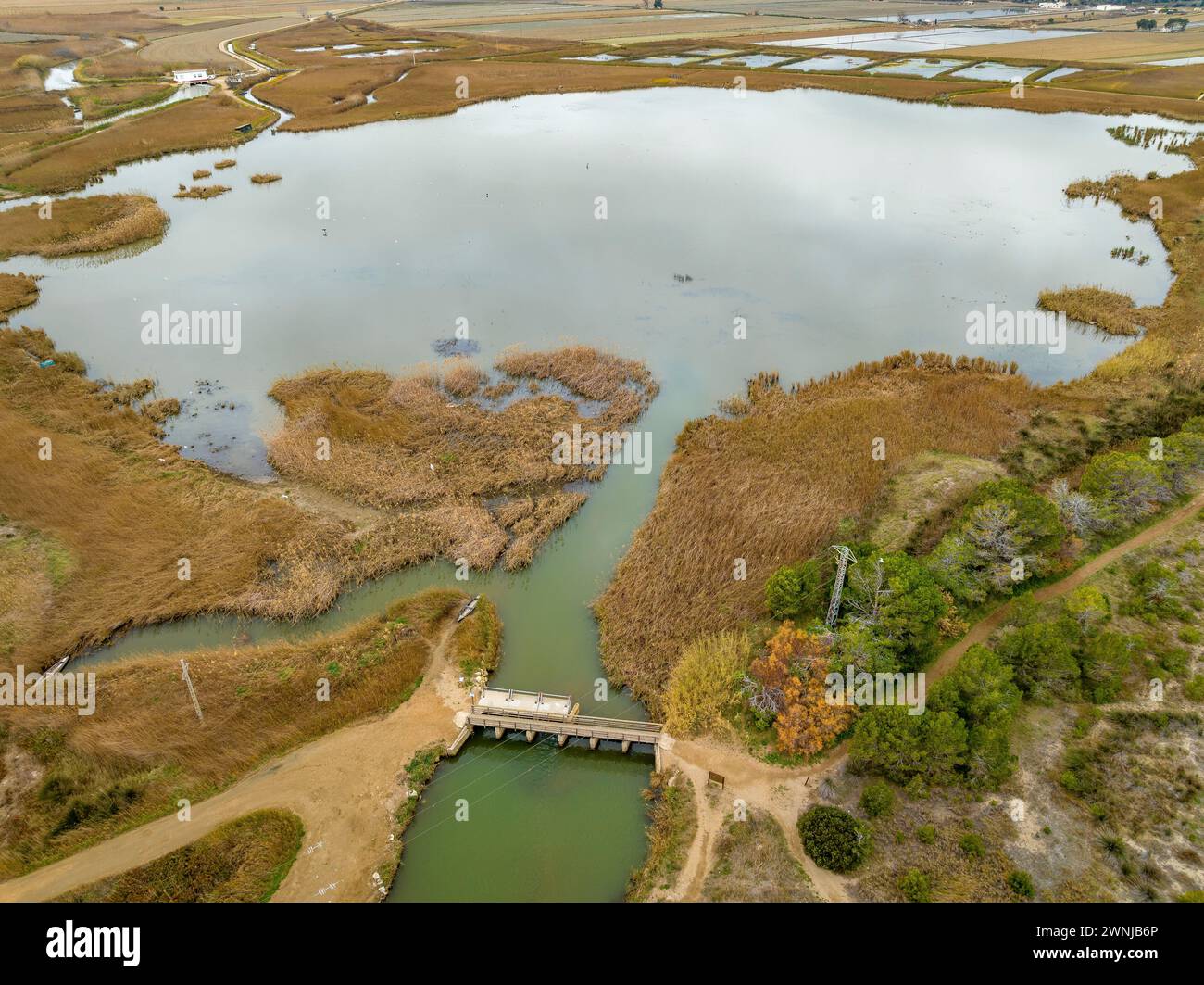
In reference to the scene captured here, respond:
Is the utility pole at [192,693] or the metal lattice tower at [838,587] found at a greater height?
the metal lattice tower at [838,587]

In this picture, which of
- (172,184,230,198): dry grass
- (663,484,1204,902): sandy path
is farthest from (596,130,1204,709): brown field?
(172,184,230,198): dry grass

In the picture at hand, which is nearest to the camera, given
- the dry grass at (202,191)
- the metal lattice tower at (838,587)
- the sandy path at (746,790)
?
the sandy path at (746,790)

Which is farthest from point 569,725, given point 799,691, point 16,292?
point 16,292

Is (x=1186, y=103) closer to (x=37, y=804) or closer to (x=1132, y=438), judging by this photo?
(x=1132, y=438)

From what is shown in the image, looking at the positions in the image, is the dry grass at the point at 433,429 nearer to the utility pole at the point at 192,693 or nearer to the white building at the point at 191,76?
the utility pole at the point at 192,693

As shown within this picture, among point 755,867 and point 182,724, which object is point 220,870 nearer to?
point 182,724

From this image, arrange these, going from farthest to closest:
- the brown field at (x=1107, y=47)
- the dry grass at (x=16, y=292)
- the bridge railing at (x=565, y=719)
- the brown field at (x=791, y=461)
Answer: the brown field at (x=1107, y=47), the dry grass at (x=16, y=292), the brown field at (x=791, y=461), the bridge railing at (x=565, y=719)

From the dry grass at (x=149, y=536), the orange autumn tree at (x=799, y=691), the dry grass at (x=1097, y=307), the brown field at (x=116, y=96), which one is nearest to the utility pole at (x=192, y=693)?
the dry grass at (x=149, y=536)

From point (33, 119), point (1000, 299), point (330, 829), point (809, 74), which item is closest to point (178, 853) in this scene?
point (330, 829)
